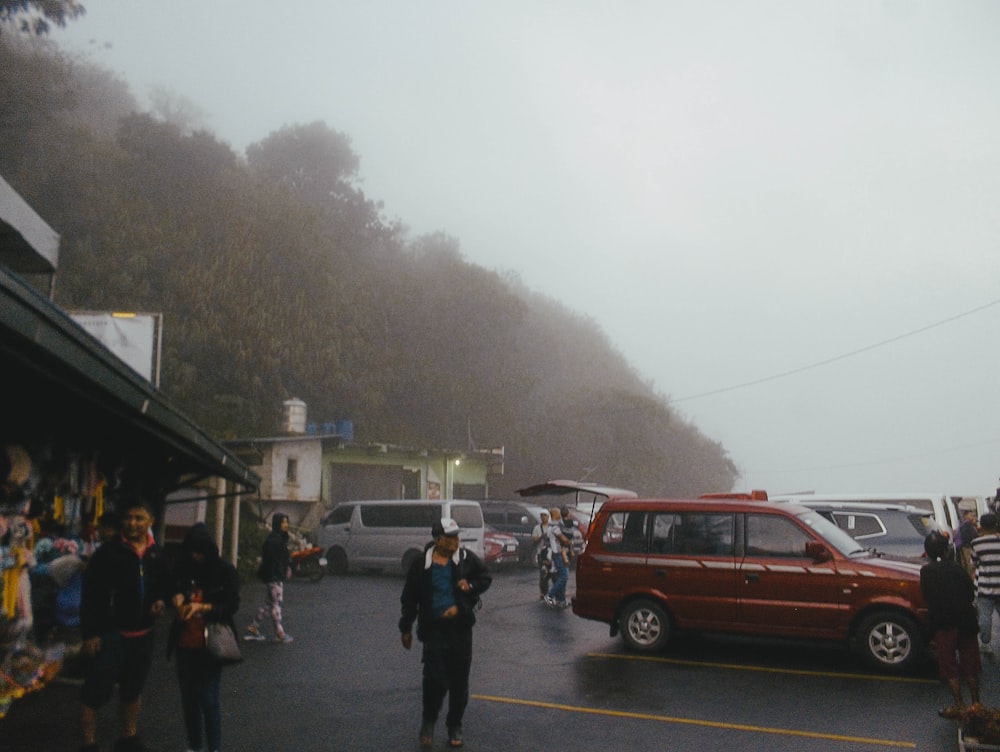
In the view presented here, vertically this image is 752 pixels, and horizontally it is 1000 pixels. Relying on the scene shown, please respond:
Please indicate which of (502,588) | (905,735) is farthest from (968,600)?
(502,588)

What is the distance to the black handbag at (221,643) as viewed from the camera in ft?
18.4

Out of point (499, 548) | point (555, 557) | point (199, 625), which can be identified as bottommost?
point (499, 548)

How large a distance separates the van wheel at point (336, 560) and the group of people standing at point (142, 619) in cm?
1594

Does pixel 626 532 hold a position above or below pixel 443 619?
above

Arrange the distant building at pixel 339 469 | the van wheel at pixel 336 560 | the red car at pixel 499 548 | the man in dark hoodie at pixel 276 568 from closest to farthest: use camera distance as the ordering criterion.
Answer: the man in dark hoodie at pixel 276 568 → the red car at pixel 499 548 → the van wheel at pixel 336 560 → the distant building at pixel 339 469

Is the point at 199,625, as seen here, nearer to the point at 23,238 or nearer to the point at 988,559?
the point at 988,559

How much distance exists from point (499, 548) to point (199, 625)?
1627 cm

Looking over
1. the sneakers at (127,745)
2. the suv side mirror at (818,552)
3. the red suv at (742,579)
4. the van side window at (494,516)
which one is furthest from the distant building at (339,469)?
the sneakers at (127,745)

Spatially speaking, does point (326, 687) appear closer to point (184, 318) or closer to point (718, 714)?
point (718, 714)

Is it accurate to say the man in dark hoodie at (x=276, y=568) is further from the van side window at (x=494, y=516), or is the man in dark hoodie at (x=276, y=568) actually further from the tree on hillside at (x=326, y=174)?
the tree on hillside at (x=326, y=174)

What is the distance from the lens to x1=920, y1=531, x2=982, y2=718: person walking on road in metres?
6.97

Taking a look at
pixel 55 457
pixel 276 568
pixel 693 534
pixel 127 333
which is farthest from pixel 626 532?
pixel 127 333

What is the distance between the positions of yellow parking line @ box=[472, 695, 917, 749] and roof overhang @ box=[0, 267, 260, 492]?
4.20 metres

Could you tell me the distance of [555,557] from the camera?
1509 centimetres
